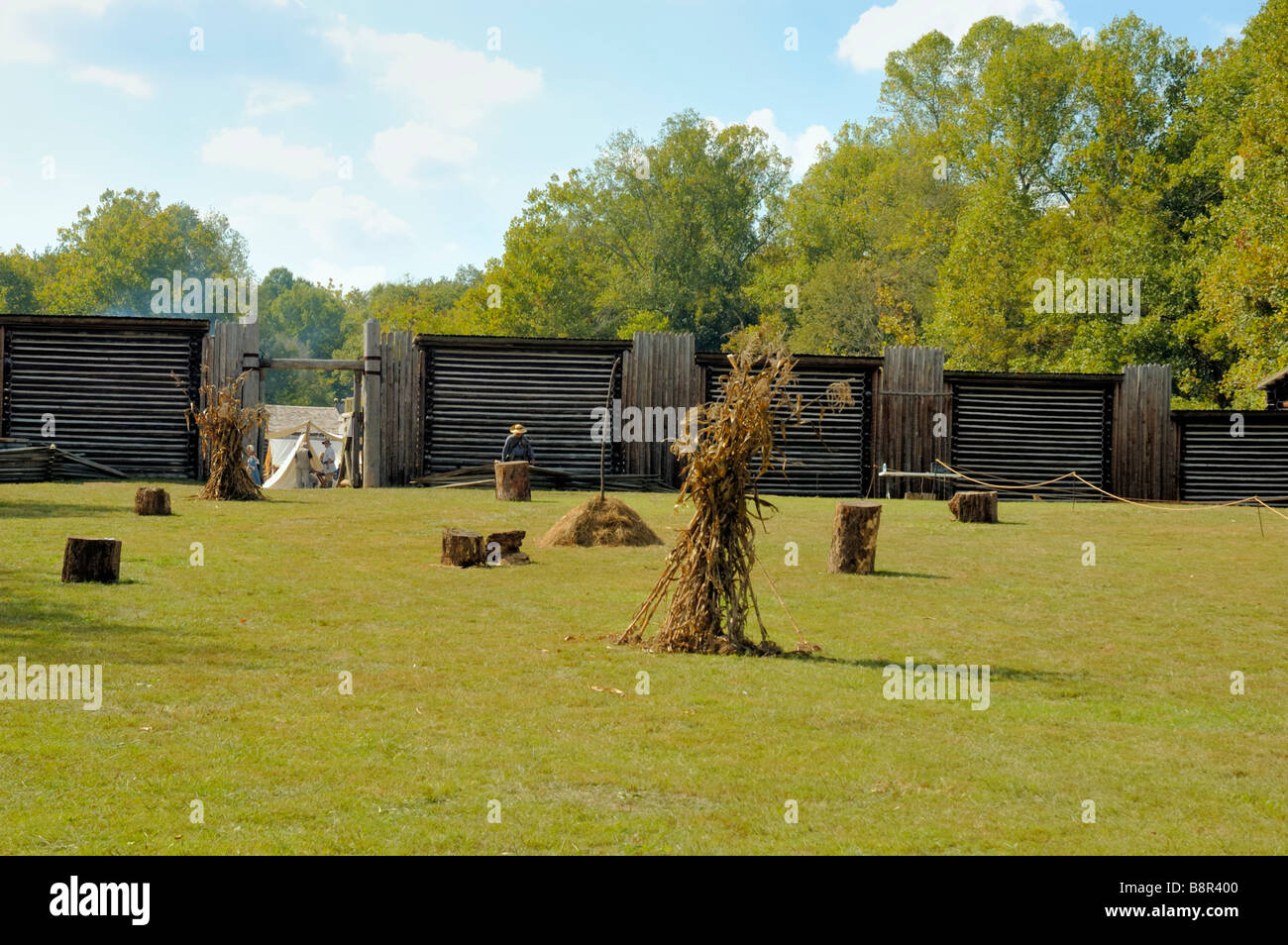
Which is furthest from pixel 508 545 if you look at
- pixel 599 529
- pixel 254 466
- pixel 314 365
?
pixel 314 365

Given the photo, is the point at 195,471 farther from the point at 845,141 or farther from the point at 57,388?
the point at 845,141

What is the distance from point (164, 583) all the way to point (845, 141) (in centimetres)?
7317

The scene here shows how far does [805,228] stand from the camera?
7431cm

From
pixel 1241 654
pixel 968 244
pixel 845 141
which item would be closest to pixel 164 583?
pixel 1241 654

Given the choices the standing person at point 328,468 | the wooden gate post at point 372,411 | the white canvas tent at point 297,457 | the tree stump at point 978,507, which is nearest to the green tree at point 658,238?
the white canvas tent at point 297,457

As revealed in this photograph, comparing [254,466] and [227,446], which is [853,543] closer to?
[227,446]

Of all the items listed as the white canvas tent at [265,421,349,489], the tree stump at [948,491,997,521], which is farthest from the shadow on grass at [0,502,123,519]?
the tree stump at [948,491,997,521]

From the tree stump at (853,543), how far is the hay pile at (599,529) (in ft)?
10.2

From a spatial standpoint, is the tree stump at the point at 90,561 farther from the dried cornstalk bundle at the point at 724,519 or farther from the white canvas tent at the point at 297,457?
the white canvas tent at the point at 297,457

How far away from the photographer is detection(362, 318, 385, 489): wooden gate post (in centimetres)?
2906

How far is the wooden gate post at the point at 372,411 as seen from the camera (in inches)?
1144
